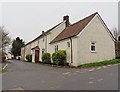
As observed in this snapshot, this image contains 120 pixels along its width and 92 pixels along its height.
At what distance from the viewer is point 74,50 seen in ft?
88.0

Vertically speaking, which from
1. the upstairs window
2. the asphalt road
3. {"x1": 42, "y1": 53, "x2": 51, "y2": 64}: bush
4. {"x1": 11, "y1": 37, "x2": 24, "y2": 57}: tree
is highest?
{"x1": 11, "y1": 37, "x2": 24, "y2": 57}: tree

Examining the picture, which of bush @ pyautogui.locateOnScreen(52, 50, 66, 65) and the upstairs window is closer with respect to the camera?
the upstairs window

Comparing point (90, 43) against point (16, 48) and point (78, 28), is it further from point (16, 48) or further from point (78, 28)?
point (16, 48)

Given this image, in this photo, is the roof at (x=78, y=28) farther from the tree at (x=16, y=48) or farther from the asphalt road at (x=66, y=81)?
the tree at (x=16, y=48)

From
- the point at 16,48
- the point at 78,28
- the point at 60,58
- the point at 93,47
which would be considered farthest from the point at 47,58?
the point at 16,48

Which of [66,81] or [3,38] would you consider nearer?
[66,81]

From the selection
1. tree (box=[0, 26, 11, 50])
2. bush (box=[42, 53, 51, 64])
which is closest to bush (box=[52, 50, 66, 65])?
bush (box=[42, 53, 51, 64])

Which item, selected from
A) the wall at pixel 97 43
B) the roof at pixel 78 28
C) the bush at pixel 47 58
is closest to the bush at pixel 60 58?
the roof at pixel 78 28

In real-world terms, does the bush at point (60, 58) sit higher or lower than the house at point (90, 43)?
lower

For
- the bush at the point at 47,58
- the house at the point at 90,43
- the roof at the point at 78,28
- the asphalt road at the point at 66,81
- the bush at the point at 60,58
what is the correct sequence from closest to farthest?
the asphalt road at the point at 66,81 → the house at the point at 90,43 → the roof at the point at 78,28 → the bush at the point at 60,58 → the bush at the point at 47,58

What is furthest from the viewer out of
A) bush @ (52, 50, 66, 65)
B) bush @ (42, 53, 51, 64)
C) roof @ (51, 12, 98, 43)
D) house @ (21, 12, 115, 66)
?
bush @ (42, 53, 51, 64)

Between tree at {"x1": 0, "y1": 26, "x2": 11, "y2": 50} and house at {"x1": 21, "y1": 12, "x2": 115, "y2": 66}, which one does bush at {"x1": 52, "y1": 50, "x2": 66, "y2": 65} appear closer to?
house at {"x1": 21, "y1": 12, "x2": 115, "y2": 66}

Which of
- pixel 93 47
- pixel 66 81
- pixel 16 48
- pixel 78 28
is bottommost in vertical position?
pixel 66 81

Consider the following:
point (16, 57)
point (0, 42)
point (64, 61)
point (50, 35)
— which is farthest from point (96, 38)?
point (16, 57)
